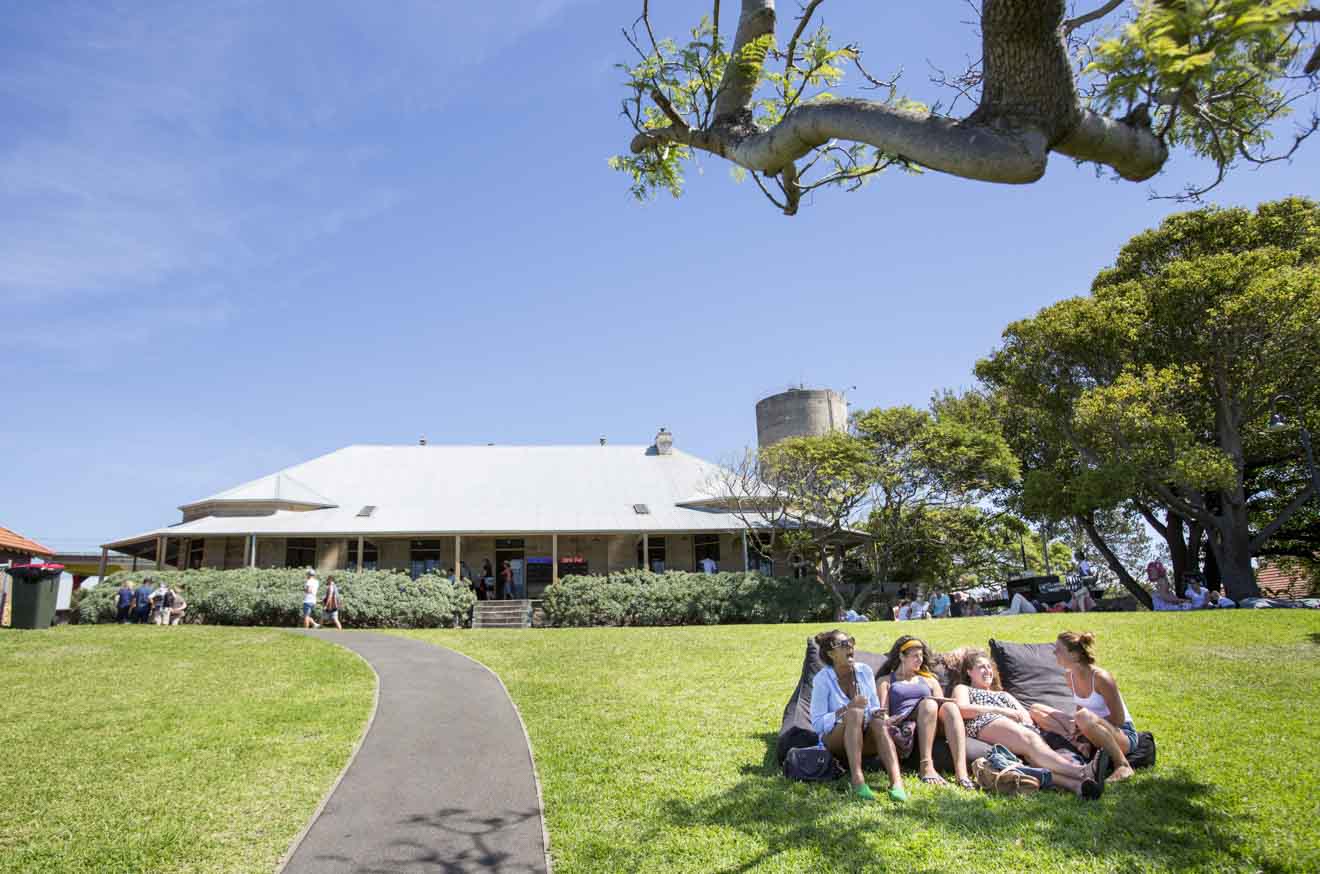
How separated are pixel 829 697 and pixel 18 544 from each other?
3835cm

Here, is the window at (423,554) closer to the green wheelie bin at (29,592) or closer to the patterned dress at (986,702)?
the green wheelie bin at (29,592)

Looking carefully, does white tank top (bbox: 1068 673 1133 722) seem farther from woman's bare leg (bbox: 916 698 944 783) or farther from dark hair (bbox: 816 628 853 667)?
dark hair (bbox: 816 628 853 667)

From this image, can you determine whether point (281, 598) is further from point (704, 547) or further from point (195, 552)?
point (704, 547)

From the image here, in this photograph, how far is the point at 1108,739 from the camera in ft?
19.4

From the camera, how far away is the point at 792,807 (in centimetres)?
557

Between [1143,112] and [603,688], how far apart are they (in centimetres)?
886

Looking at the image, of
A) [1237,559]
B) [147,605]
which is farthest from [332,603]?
[1237,559]

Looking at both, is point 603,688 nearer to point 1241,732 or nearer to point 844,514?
point 1241,732

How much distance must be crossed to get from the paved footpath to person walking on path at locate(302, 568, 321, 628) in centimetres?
1154

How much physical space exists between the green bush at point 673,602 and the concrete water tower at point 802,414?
12220mm

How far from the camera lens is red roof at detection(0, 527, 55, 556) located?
1253 inches

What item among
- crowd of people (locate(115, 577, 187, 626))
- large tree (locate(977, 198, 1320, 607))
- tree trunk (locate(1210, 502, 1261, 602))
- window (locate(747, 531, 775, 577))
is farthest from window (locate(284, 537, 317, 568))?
tree trunk (locate(1210, 502, 1261, 602))

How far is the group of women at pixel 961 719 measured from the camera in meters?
5.89

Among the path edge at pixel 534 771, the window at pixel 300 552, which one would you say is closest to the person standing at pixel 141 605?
the window at pixel 300 552
